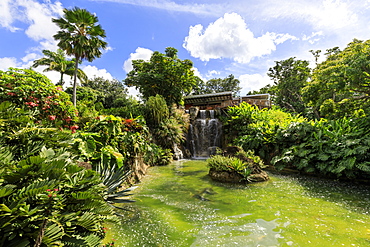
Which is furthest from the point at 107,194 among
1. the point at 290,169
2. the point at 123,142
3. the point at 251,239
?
the point at 290,169

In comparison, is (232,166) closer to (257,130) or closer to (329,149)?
(329,149)

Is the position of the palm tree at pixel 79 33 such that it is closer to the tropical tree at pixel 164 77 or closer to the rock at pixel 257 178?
the tropical tree at pixel 164 77

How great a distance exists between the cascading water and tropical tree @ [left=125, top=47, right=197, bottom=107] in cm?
346

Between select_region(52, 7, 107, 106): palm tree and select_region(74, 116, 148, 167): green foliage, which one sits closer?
select_region(74, 116, 148, 167): green foliage

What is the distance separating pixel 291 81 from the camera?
26062mm

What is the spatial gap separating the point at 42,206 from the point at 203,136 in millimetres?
14778

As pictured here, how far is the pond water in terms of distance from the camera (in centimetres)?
319

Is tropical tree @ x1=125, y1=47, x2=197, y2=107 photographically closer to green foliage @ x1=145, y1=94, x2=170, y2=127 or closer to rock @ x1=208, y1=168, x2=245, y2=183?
green foliage @ x1=145, y1=94, x2=170, y2=127

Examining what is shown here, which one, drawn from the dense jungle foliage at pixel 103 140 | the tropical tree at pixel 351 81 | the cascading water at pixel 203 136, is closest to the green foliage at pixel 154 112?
the dense jungle foliage at pixel 103 140

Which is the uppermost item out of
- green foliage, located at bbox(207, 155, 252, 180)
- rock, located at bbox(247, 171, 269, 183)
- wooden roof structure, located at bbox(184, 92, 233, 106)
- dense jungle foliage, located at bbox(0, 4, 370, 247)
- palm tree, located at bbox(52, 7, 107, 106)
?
palm tree, located at bbox(52, 7, 107, 106)

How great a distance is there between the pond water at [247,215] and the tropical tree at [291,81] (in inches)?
854

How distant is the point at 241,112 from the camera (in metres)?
14.0

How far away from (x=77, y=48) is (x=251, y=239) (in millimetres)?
15181

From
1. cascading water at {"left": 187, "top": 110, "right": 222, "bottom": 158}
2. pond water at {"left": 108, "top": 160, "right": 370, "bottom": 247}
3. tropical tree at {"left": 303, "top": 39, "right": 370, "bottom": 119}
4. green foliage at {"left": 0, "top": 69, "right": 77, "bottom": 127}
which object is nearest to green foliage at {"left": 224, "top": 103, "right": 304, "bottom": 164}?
cascading water at {"left": 187, "top": 110, "right": 222, "bottom": 158}
